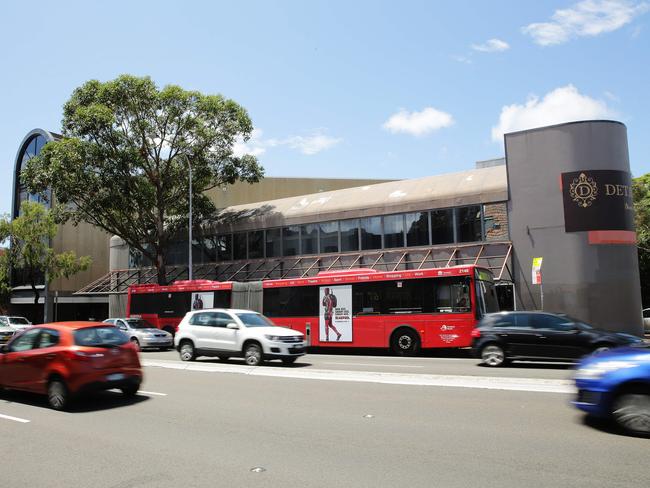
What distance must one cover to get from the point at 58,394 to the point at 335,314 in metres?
12.4

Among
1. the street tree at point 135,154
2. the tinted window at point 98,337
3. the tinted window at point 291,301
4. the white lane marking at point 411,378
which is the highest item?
the street tree at point 135,154

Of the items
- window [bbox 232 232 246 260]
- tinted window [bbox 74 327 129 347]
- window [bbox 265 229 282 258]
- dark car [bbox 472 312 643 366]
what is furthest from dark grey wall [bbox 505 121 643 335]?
tinted window [bbox 74 327 129 347]

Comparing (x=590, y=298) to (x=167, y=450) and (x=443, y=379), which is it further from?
(x=167, y=450)

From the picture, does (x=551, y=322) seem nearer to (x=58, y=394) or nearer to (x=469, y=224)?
(x=58, y=394)

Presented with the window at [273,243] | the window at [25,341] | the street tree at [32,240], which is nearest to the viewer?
the window at [25,341]

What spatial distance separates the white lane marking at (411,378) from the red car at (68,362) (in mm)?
4219

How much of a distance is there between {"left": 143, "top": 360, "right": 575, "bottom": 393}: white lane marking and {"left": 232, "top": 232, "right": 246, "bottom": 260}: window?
64.1 ft

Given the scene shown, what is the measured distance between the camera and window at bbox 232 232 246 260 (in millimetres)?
34812

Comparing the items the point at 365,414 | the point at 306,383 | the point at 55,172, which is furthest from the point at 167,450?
the point at 55,172

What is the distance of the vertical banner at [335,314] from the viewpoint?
20141 millimetres

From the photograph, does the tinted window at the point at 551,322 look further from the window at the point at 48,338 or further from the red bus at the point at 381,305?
the window at the point at 48,338

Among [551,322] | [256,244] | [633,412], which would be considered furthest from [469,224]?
[633,412]

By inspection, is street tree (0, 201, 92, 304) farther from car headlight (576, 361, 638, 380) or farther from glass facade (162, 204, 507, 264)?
car headlight (576, 361, 638, 380)

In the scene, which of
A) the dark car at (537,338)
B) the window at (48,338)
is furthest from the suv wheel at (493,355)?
the window at (48,338)
